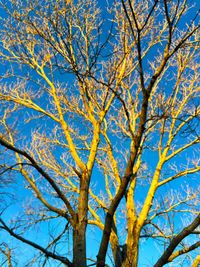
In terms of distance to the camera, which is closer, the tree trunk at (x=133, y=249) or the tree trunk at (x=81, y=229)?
the tree trunk at (x=81, y=229)

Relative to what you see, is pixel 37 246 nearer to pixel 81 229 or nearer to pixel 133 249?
pixel 81 229

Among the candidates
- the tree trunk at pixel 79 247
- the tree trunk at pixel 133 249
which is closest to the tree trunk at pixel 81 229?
the tree trunk at pixel 79 247

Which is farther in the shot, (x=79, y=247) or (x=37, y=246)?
(x=79, y=247)

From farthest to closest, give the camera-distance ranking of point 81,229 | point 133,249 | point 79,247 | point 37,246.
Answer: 1. point 133,249
2. point 81,229
3. point 79,247
4. point 37,246

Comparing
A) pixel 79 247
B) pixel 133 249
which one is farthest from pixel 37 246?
pixel 133 249

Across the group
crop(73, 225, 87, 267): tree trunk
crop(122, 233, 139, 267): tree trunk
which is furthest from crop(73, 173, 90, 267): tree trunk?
crop(122, 233, 139, 267): tree trunk

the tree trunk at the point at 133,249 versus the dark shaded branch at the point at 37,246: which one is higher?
the tree trunk at the point at 133,249

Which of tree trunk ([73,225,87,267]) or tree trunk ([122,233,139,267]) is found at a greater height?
tree trunk ([122,233,139,267])

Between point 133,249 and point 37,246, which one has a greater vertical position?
point 133,249

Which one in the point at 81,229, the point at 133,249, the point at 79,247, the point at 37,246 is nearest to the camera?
the point at 37,246

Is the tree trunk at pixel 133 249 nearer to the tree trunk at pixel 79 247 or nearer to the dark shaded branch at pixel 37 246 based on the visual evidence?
the tree trunk at pixel 79 247

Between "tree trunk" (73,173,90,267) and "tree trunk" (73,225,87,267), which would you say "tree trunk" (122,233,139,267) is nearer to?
"tree trunk" (73,173,90,267)

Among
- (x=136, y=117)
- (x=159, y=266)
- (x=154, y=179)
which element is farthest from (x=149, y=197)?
(x=159, y=266)

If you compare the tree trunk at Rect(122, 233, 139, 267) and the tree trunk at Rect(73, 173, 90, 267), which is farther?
the tree trunk at Rect(122, 233, 139, 267)
